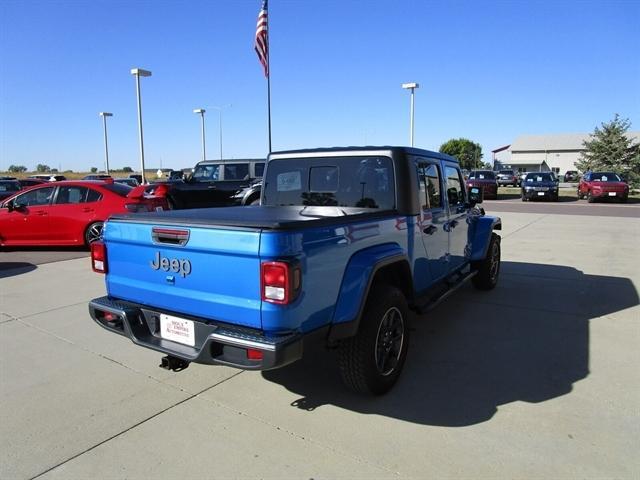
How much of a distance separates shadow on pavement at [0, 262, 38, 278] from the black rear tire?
7137 millimetres

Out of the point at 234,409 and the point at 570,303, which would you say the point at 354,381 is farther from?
the point at 570,303

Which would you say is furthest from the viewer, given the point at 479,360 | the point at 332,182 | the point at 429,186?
the point at 429,186

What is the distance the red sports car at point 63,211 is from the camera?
31.4 ft

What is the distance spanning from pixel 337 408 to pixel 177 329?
1.24 metres

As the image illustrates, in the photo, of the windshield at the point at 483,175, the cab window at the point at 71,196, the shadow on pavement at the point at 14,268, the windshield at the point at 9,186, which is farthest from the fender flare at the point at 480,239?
the windshield at the point at 483,175

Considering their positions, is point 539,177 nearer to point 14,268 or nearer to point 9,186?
point 9,186

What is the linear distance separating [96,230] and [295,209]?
6.63 metres

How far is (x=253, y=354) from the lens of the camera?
2.65 m

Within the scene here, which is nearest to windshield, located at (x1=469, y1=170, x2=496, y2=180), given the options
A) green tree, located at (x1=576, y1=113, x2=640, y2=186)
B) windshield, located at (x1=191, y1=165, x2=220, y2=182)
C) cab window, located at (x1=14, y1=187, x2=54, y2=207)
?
green tree, located at (x1=576, y1=113, x2=640, y2=186)

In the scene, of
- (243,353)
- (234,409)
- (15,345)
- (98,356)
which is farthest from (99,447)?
(15,345)

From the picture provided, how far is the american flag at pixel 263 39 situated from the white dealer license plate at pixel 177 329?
1713 centimetres

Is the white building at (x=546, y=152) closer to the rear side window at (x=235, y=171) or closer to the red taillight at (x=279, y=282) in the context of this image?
the rear side window at (x=235, y=171)

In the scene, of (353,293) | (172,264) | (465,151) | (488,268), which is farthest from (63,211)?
(465,151)

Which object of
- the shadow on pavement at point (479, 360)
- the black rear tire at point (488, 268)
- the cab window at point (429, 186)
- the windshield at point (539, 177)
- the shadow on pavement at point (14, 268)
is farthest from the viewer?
the windshield at point (539, 177)
